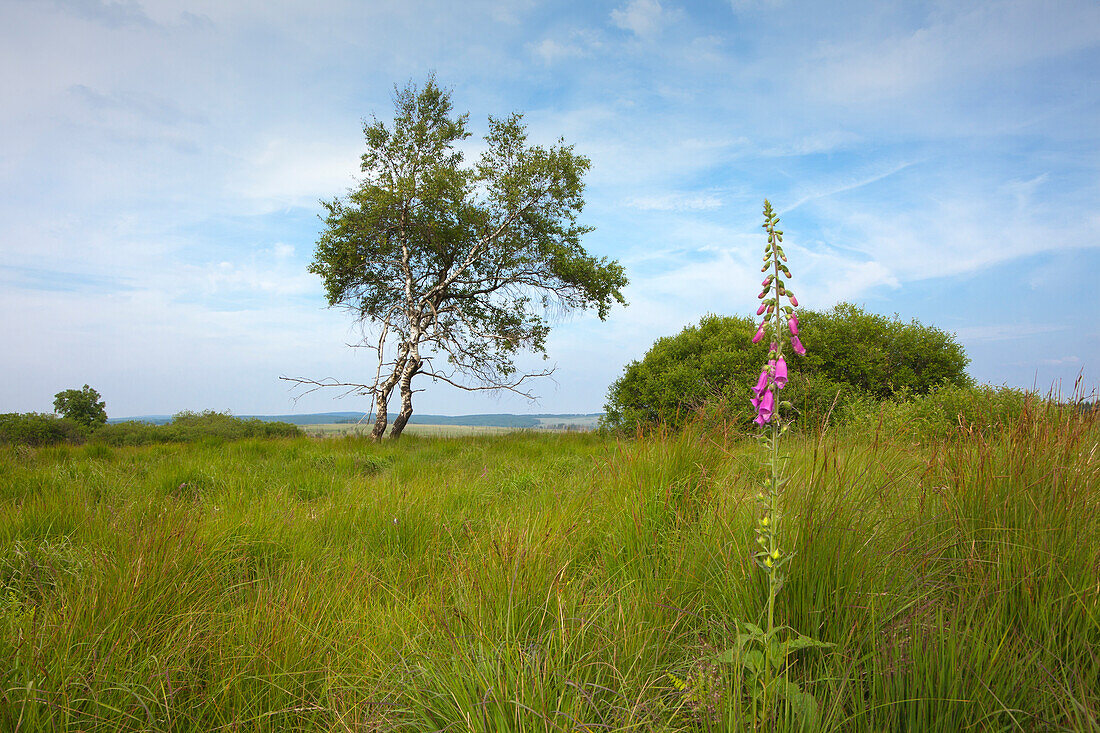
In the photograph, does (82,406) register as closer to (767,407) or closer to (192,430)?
(192,430)

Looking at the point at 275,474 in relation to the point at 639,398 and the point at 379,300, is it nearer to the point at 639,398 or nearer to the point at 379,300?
the point at 639,398

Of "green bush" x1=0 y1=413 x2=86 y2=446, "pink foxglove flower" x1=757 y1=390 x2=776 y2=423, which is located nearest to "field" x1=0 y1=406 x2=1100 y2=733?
"pink foxglove flower" x1=757 y1=390 x2=776 y2=423

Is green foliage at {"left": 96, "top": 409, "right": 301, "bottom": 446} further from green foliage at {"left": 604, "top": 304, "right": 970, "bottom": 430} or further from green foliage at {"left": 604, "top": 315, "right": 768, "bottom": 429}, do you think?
green foliage at {"left": 604, "top": 304, "right": 970, "bottom": 430}

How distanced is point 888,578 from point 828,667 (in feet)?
2.60

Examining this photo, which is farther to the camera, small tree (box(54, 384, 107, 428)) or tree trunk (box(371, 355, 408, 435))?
small tree (box(54, 384, 107, 428))

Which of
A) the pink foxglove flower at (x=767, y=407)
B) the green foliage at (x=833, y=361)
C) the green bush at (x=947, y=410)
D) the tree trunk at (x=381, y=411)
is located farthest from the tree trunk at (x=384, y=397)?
the pink foxglove flower at (x=767, y=407)

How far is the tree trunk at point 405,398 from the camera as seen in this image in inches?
544

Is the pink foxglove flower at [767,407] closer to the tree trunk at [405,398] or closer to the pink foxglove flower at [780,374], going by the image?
the pink foxglove flower at [780,374]

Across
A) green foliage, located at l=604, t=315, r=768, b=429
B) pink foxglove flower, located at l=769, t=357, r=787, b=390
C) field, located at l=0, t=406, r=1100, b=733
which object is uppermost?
green foliage, located at l=604, t=315, r=768, b=429

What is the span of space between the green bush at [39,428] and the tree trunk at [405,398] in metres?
8.77

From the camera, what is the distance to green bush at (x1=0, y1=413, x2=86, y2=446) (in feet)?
48.8

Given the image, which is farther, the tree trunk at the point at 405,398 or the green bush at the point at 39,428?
the green bush at the point at 39,428

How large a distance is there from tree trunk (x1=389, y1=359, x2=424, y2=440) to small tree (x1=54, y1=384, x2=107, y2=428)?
40.7ft

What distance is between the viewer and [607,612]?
2395 mm
